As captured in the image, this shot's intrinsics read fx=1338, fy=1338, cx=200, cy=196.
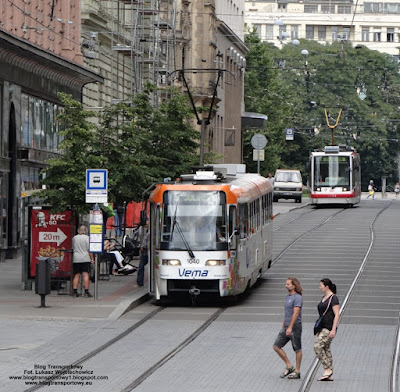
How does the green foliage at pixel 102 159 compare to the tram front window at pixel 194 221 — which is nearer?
the tram front window at pixel 194 221

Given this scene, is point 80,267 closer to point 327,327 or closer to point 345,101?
point 327,327

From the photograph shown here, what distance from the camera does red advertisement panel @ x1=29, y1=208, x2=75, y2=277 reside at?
29.3m

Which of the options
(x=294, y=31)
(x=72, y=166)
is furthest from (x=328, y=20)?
(x=72, y=166)

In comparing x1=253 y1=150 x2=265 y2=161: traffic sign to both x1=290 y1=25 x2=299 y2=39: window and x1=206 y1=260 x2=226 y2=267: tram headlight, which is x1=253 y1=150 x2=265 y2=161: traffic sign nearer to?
x1=206 y1=260 x2=226 y2=267: tram headlight

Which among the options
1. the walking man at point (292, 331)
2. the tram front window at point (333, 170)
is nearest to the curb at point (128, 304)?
the walking man at point (292, 331)

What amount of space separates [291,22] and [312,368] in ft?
531

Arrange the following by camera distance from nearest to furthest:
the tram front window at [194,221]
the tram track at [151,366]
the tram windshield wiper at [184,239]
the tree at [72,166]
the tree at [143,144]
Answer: the tram track at [151,366] < the tram windshield wiper at [184,239] < the tram front window at [194,221] < the tree at [72,166] < the tree at [143,144]

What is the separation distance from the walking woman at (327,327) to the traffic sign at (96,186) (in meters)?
11.1

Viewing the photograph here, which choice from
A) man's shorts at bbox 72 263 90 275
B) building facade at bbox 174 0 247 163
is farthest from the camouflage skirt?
building facade at bbox 174 0 247 163

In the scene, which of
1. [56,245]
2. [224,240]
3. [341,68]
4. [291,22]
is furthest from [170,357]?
[291,22]

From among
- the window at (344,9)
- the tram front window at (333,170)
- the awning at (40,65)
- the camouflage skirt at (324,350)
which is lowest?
the camouflage skirt at (324,350)

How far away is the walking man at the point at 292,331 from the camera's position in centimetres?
1780

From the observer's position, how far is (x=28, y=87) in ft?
139

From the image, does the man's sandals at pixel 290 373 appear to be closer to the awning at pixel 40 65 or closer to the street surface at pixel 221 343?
the street surface at pixel 221 343
